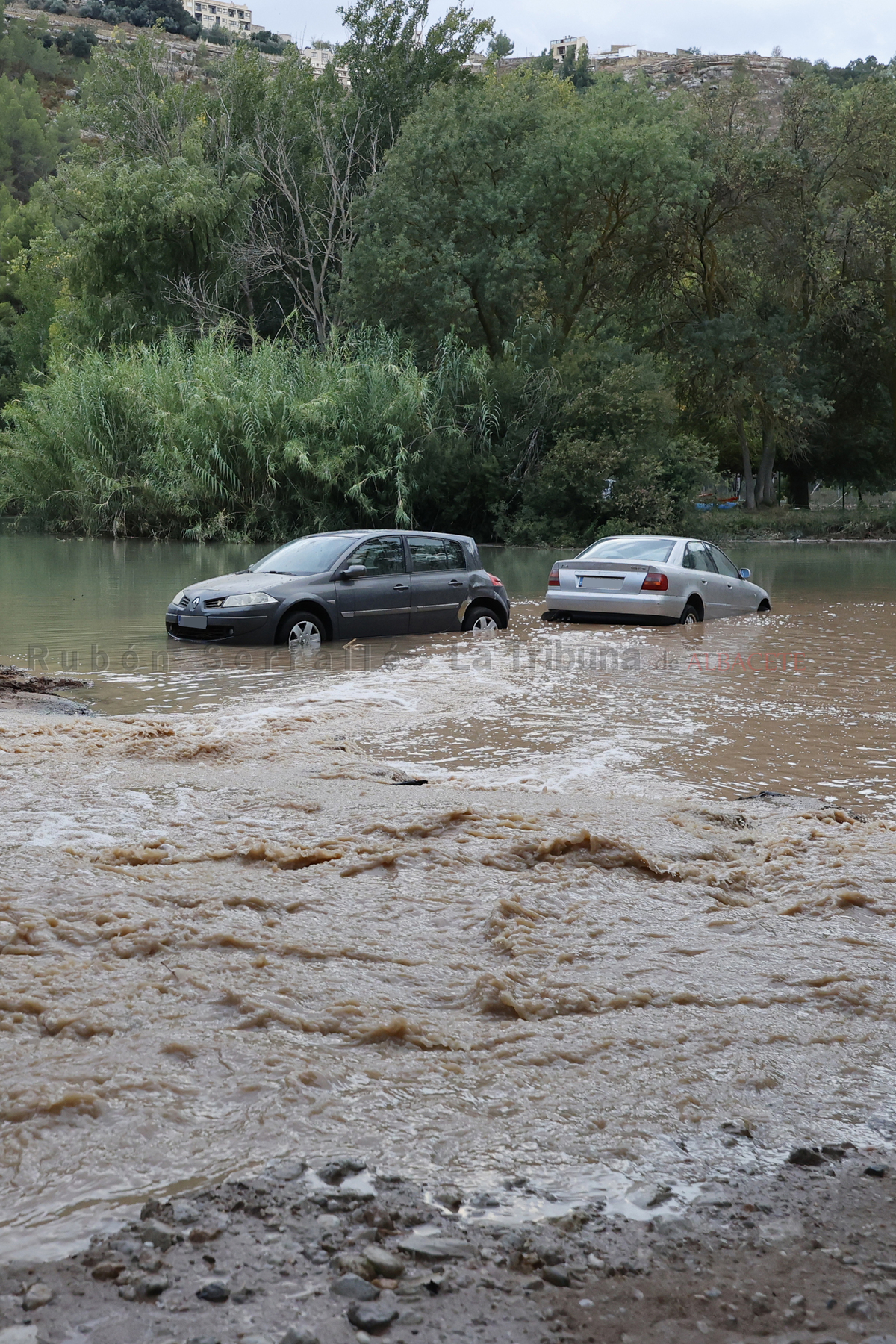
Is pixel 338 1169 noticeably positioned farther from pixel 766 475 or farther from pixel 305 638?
pixel 766 475

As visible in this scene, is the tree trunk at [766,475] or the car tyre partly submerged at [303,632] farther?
the tree trunk at [766,475]

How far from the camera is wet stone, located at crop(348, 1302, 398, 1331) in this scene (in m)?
2.55

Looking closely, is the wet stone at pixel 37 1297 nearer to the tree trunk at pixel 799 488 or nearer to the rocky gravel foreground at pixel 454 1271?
the rocky gravel foreground at pixel 454 1271

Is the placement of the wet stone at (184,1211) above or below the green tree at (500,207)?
below

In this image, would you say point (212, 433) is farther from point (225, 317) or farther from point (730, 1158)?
point (730, 1158)

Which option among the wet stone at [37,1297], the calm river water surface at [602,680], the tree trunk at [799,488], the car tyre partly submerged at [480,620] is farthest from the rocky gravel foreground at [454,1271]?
the tree trunk at [799,488]

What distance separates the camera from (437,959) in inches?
186

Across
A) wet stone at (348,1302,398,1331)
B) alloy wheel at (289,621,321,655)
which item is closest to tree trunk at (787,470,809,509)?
alloy wheel at (289,621,321,655)

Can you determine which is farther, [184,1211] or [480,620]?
[480,620]

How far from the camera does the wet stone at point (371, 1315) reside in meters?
2.55

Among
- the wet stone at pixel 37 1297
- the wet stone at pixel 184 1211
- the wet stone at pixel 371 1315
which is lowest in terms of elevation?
the wet stone at pixel 371 1315

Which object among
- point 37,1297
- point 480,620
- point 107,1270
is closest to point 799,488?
point 480,620

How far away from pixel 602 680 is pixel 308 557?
4445 mm

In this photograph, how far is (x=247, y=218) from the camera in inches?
1845
